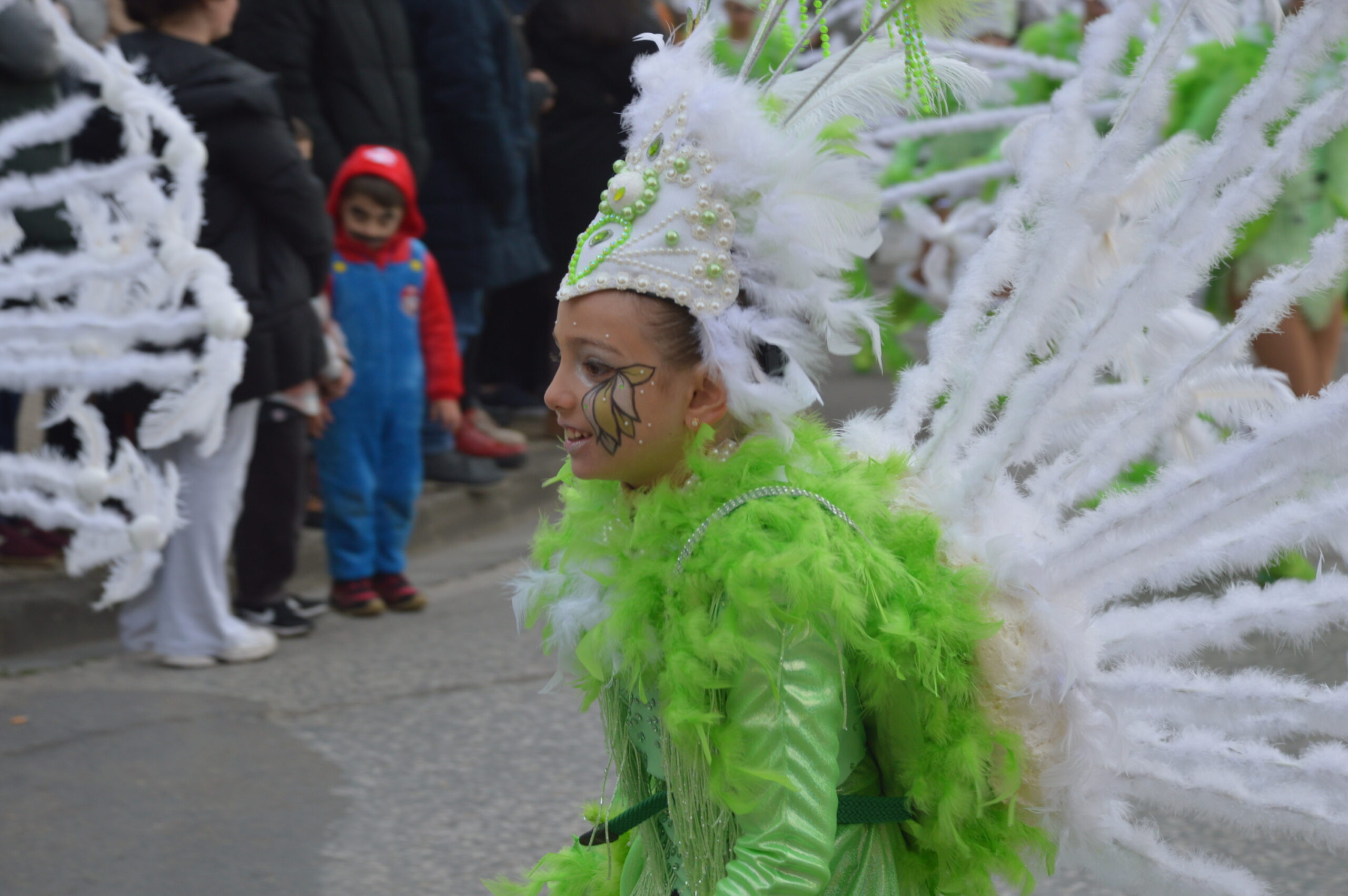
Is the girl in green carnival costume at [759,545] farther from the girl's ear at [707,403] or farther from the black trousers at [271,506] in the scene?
the black trousers at [271,506]

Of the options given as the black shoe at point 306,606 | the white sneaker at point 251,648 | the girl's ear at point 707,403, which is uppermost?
the girl's ear at point 707,403

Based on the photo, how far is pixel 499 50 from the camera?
19.9ft

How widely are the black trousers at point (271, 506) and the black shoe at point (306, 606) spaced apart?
0.14 meters

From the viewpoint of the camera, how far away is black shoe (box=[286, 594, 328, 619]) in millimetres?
4767

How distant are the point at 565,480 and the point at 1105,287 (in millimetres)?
659

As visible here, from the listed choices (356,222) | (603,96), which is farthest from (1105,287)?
(603,96)

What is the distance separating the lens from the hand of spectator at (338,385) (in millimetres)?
4578

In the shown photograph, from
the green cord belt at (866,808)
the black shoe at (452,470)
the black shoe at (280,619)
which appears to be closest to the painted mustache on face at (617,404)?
the green cord belt at (866,808)

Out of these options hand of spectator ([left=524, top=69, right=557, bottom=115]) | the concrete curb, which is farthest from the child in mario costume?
hand of spectator ([left=524, top=69, right=557, bottom=115])

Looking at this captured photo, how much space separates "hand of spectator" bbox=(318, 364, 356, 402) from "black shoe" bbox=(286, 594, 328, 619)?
2.17 feet

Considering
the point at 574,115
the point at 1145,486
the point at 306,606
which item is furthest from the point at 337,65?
the point at 1145,486

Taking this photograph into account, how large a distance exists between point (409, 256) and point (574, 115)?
2463 millimetres

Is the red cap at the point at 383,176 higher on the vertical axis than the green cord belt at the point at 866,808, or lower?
lower

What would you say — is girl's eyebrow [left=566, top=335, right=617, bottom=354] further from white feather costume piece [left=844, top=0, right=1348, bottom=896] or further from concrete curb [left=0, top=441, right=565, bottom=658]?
concrete curb [left=0, top=441, right=565, bottom=658]
